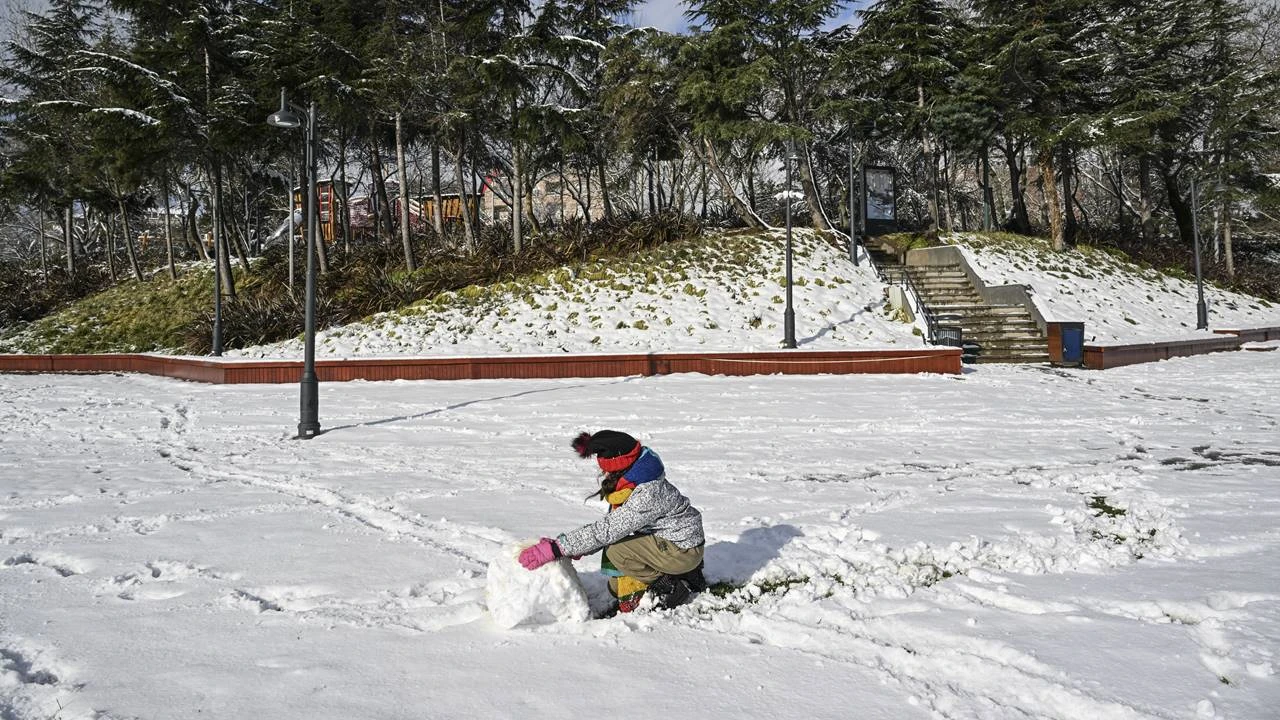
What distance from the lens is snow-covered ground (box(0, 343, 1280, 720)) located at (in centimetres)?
311

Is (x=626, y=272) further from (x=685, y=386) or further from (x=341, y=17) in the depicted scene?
(x=341, y=17)

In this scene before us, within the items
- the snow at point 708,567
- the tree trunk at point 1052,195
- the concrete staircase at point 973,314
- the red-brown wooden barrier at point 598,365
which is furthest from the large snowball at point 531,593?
the tree trunk at point 1052,195

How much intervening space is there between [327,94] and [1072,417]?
21.8 metres

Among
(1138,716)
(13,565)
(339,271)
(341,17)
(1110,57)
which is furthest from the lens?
(1110,57)

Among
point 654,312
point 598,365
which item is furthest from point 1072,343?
point 598,365

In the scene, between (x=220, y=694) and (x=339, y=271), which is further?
(x=339, y=271)

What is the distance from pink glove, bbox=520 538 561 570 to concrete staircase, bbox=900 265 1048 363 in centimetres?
1816

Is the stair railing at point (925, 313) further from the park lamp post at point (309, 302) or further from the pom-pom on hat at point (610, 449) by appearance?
the pom-pom on hat at point (610, 449)

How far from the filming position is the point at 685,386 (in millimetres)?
14633

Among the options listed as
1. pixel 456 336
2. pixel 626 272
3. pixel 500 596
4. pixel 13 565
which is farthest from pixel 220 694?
pixel 626 272

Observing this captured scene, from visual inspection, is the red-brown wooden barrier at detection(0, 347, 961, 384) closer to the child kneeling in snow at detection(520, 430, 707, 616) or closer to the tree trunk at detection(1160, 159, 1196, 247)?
the child kneeling in snow at detection(520, 430, 707, 616)

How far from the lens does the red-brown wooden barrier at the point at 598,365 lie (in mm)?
16000

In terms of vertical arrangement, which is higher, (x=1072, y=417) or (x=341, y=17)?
(x=341, y=17)

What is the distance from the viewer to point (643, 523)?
3859mm
